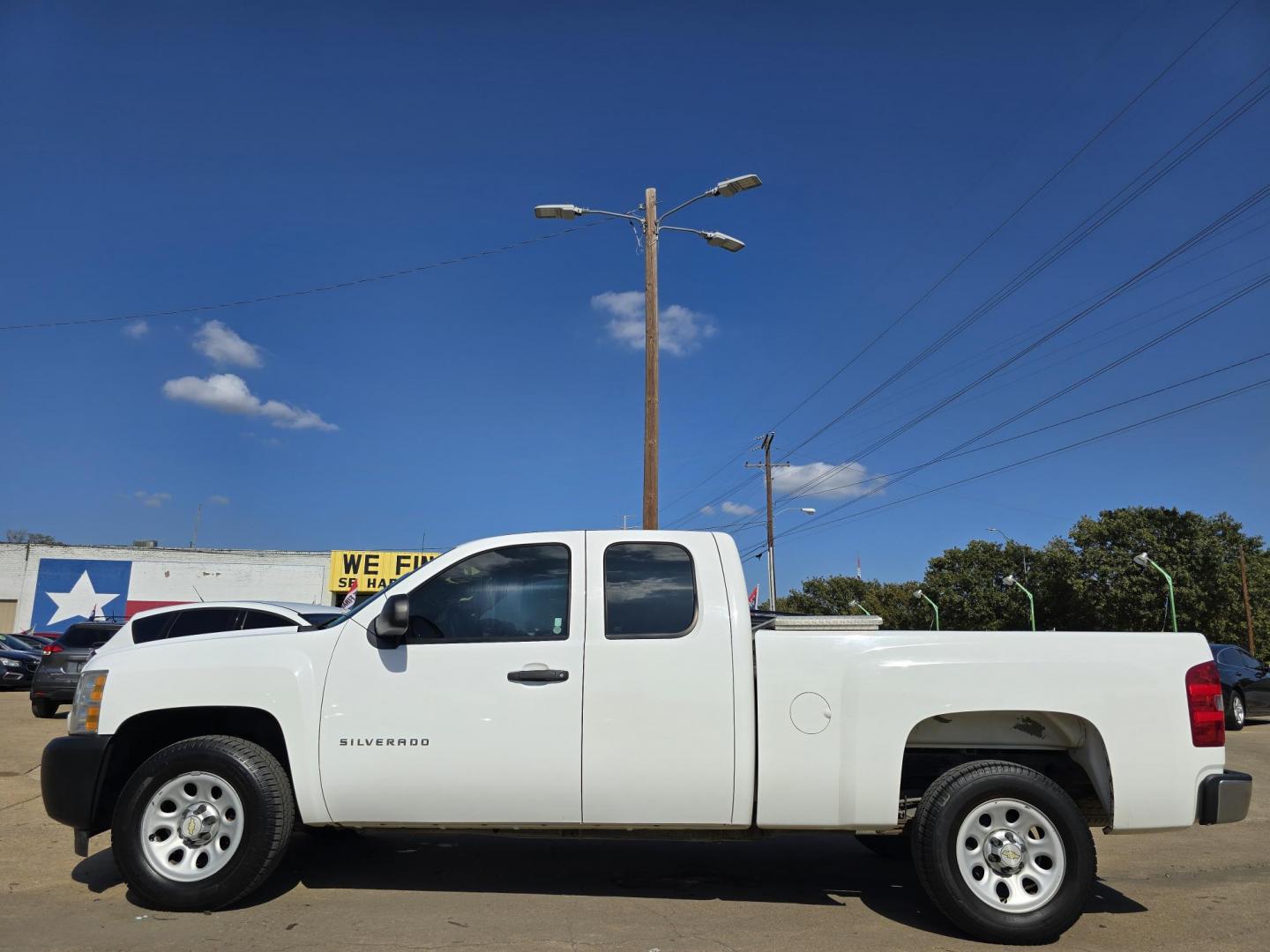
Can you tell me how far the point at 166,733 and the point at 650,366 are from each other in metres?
9.71

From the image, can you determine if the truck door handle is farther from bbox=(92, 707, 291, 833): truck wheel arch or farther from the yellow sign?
the yellow sign

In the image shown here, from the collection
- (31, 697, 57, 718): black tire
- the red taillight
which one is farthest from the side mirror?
(31, 697, 57, 718): black tire

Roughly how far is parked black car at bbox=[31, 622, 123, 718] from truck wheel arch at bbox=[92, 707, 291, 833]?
9.91m

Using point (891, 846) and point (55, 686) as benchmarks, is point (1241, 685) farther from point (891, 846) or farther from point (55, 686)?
point (55, 686)

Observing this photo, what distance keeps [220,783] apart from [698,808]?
2497 millimetres

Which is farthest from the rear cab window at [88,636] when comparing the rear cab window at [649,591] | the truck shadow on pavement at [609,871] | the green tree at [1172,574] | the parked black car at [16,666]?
the green tree at [1172,574]

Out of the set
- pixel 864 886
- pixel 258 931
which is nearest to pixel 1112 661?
pixel 864 886

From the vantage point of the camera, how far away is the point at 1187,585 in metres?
44.6

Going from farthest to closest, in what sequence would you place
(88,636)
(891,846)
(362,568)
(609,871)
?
(362,568), (88,636), (891,846), (609,871)

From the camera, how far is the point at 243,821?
4500mm

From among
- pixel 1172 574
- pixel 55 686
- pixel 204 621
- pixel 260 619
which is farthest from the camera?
pixel 1172 574

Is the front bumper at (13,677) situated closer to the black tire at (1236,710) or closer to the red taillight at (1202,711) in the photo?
the red taillight at (1202,711)

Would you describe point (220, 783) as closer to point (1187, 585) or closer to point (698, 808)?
point (698, 808)

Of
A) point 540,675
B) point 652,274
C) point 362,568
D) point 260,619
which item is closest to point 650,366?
point 652,274
